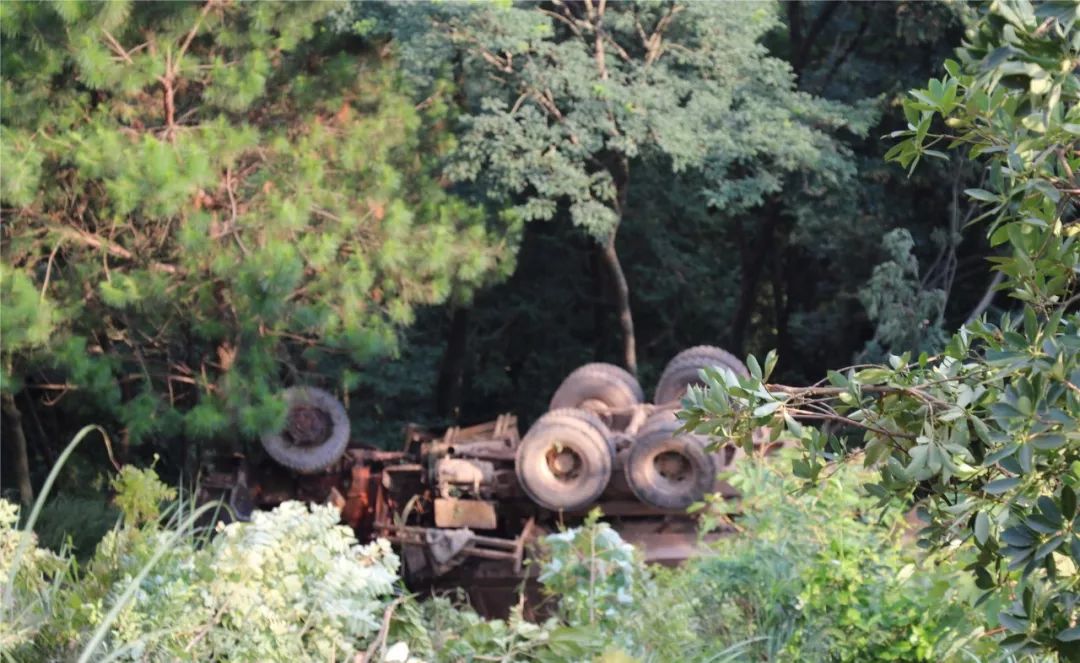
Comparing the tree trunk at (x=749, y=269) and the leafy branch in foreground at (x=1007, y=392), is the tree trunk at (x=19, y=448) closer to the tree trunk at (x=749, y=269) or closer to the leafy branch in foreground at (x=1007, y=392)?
the tree trunk at (x=749, y=269)

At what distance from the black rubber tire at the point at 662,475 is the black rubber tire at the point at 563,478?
0.22 metres

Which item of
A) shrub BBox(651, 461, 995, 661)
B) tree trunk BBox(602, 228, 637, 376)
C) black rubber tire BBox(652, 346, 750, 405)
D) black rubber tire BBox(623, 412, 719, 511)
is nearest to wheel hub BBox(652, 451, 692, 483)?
black rubber tire BBox(623, 412, 719, 511)

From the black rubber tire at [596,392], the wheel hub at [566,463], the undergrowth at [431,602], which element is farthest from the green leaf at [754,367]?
the black rubber tire at [596,392]

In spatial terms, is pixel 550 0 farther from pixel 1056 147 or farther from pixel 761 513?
pixel 1056 147

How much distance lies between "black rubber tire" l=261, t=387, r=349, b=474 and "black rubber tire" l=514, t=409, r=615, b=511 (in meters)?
2.37

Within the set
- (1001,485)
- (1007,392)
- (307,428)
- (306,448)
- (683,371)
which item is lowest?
(306,448)

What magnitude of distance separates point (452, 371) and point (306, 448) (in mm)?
5342

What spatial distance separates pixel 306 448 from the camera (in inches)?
455

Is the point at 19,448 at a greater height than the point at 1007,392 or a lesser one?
lesser

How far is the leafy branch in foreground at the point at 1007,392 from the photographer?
6.25ft

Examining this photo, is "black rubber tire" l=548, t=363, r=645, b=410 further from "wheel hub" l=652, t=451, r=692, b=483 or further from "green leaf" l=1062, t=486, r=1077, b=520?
"green leaf" l=1062, t=486, r=1077, b=520

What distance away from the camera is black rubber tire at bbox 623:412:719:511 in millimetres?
9383

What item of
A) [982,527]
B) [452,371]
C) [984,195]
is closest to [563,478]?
[452,371]

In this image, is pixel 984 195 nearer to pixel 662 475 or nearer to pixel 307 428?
pixel 662 475
